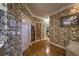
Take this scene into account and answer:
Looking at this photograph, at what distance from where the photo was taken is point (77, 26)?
1.64 m

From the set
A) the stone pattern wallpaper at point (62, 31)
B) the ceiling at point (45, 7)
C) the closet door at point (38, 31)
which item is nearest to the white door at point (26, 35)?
the closet door at point (38, 31)

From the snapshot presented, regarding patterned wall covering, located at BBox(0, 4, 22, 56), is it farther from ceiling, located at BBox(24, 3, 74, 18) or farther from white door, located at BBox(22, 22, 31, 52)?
ceiling, located at BBox(24, 3, 74, 18)

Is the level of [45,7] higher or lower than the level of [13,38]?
higher

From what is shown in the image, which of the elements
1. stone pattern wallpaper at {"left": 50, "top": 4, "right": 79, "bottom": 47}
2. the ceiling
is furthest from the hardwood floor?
the ceiling

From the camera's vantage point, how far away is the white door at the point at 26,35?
5.63 ft

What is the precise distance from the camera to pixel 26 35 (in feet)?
5.68

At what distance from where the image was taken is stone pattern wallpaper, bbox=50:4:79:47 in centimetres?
163

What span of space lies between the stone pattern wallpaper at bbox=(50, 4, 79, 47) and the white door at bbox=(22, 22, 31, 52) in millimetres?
404

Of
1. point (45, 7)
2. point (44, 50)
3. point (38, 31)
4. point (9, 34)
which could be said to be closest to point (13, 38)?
point (9, 34)

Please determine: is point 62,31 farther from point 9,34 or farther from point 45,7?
point 9,34

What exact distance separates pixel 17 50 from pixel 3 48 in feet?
0.76

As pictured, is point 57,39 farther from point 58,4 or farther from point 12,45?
point 12,45

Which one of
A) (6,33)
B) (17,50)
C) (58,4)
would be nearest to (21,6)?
(6,33)

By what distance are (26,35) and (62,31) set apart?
64cm
